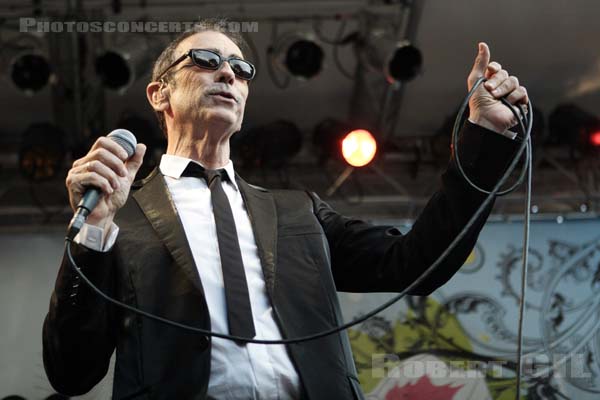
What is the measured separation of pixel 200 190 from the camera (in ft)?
6.14

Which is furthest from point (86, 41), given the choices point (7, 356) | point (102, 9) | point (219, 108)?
point (219, 108)

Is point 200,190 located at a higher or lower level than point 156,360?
higher

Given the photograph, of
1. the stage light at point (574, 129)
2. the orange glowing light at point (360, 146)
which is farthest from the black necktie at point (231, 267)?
the stage light at point (574, 129)

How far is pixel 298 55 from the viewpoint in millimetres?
5047

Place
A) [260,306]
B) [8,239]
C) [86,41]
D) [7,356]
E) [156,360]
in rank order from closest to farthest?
[156,360]
[260,306]
[7,356]
[8,239]
[86,41]

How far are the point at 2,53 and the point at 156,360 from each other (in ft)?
12.7

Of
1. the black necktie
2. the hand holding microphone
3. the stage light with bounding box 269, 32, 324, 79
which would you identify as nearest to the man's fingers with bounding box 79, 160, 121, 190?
the hand holding microphone

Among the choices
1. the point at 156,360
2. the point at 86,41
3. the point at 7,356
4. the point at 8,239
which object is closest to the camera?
the point at 156,360

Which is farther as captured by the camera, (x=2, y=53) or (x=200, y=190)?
(x=2, y=53)

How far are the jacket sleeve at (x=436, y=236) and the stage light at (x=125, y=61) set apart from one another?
3.17 meters

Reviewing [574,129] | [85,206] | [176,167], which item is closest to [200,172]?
[176,167]

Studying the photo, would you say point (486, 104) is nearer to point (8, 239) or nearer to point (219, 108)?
point (219, 108)

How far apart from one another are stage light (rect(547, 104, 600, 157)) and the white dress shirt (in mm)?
4417

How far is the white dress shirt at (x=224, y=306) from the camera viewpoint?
1.55m
